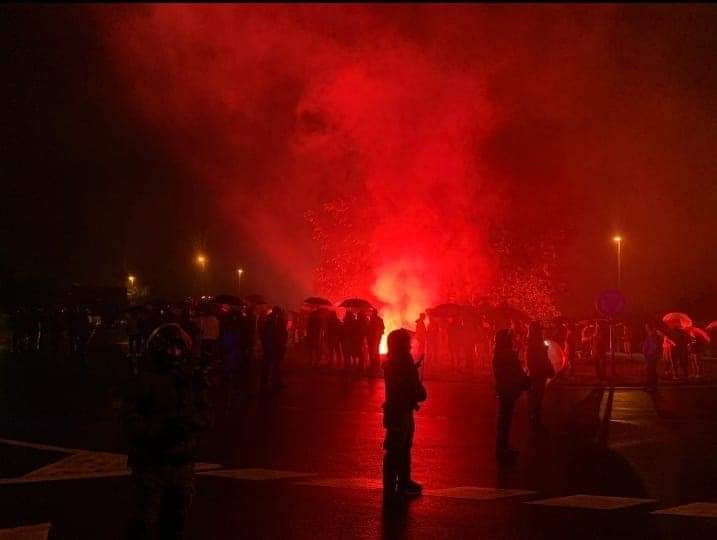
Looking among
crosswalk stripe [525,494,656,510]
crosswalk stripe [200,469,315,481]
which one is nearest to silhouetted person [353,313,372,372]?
crosswalk stripe [200,469,315,481]

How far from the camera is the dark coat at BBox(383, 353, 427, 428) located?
9.05 meters

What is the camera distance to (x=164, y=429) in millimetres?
5430

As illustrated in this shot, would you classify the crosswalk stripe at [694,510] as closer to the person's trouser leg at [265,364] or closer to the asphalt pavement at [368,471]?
the asphalt pavement at [368,471]

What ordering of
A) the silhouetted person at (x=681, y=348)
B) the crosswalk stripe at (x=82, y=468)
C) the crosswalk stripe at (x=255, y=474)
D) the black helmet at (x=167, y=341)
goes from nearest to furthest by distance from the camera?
the black helmet at (x=167, y=341)
the crosswalk stripe at (x=82, y=468)
the crosswalk stripe at (x=255, y=474)
the silhouetted person at (x=681, y=348)

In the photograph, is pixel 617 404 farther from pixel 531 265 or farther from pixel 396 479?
pixel 531 265

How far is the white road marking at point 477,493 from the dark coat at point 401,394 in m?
0.81

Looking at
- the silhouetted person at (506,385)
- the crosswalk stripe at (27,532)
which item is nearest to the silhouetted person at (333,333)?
the silhouetted person at (506,385)

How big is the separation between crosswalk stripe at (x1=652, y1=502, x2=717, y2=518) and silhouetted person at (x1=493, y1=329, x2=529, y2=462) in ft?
10.6

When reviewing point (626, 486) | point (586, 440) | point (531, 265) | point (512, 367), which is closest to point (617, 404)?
point (586, 440)

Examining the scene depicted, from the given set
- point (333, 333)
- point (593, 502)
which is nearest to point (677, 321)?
point (333, 333)

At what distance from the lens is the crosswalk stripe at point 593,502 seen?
837 centimetres

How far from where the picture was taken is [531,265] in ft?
129

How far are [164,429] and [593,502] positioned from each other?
15.8 feet

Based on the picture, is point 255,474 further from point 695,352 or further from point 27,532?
point 695,352
